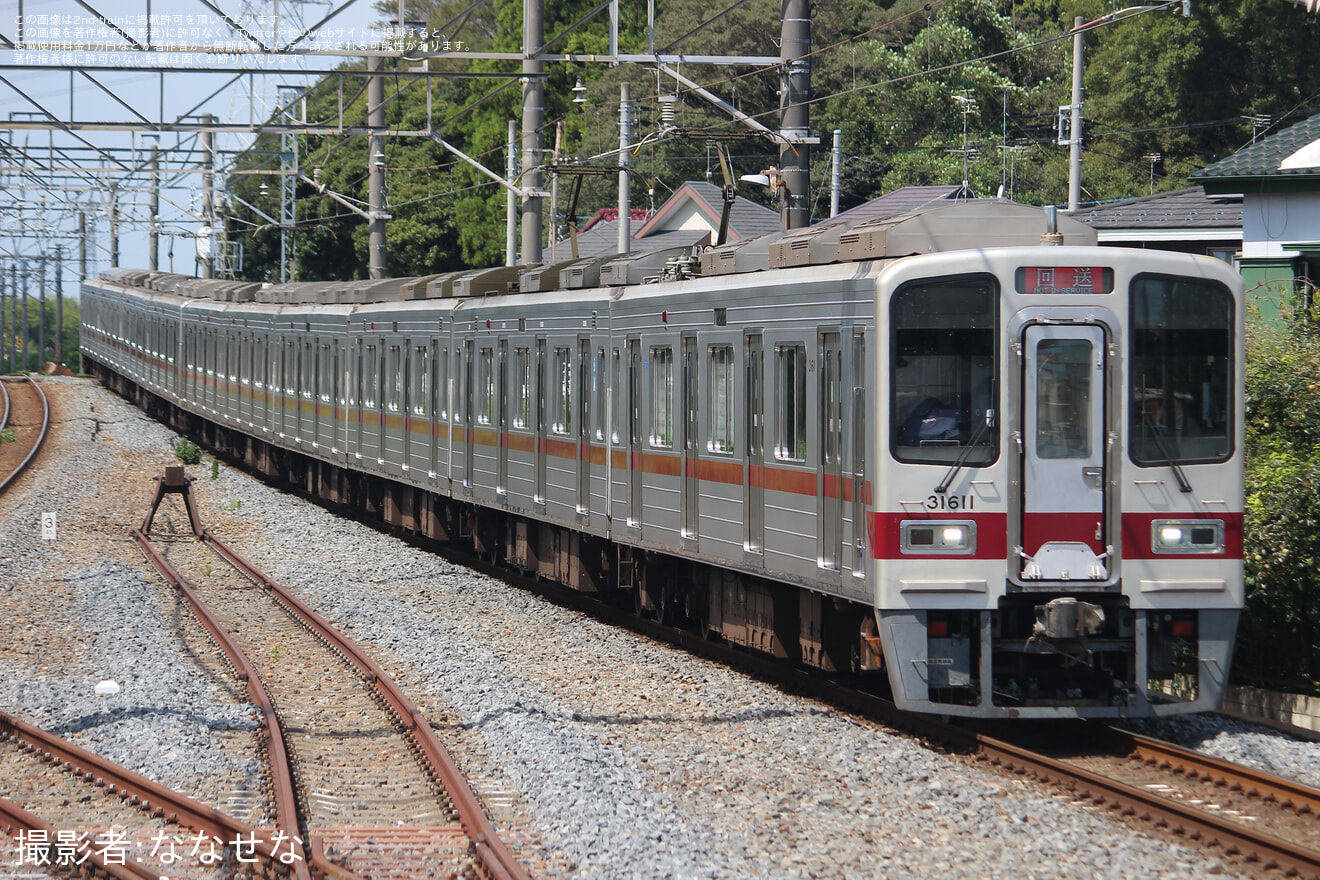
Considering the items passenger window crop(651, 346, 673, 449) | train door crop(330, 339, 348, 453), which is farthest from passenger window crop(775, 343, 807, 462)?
train door crop(330, 339, 348, 453)

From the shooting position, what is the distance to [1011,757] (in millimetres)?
8016

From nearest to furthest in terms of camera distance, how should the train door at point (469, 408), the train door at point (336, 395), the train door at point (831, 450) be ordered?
the train door at point (831, 450) → the train door at point (469, 408) → the train door at point (336, 395)

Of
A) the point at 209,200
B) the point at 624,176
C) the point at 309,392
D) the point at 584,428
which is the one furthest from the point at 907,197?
the point at 584,428

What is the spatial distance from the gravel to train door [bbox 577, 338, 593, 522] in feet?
3.18

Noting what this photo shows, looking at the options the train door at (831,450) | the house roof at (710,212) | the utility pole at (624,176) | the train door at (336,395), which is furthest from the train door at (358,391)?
the house roof at (710,212)

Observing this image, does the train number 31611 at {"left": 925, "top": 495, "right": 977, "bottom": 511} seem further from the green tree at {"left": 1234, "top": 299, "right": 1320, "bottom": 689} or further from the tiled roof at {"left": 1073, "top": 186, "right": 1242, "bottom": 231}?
the tiled roof at {"left": 1073, "top": 186, "right": 1242, "bottom": 231}

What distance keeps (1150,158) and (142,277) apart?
1011 inches

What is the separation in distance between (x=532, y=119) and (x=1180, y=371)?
12.1m

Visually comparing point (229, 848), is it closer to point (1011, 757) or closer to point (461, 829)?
point (461, 829)

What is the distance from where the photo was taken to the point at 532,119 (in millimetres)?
19297

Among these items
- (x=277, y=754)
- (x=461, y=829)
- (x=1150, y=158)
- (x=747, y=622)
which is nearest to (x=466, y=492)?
(x=747, y=622)

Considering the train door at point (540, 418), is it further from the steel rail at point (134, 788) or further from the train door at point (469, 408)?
the steel rail at point (134, 788)

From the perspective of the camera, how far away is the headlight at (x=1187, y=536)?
8.37 meters

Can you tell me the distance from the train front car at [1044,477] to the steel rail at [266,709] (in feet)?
9.99
